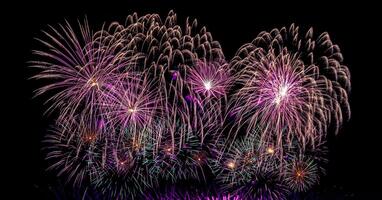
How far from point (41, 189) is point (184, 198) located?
578 inches

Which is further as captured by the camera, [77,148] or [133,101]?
[77,148]

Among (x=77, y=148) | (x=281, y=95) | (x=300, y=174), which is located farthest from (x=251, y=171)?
(x=77, y=148)

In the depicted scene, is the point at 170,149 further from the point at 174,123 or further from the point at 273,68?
the point at 273,68

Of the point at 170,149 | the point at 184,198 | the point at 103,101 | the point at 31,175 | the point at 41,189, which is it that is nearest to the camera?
the point at 103,101

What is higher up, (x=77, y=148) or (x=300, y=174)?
(x=77, y=148)

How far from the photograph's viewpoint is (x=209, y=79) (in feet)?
55.2

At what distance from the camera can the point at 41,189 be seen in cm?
3344

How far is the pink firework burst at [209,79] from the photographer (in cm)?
1658

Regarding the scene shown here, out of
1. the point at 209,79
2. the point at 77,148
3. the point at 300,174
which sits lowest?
the point at 300,174

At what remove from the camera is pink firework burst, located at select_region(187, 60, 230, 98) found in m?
16.6

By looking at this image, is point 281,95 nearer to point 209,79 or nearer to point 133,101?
point 209,79

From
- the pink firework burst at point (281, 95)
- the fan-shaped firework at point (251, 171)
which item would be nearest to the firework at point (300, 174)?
the fan-shaped firework at point (251, 171)

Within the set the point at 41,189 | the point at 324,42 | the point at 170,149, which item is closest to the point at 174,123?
the point at 170,149

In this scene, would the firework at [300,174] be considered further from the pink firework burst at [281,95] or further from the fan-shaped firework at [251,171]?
the pink firework burst at [281,95]
